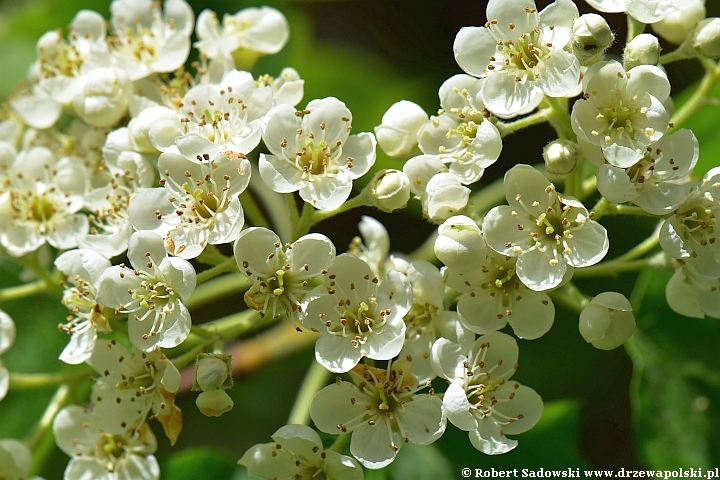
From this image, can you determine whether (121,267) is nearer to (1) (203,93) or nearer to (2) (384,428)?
(1) (203,93)

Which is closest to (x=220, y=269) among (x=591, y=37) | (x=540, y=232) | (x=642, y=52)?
(x=540, y=232)

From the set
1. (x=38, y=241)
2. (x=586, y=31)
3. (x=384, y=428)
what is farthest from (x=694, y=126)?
(x=38, y=241)

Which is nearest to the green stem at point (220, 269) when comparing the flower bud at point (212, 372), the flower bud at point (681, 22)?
the flower bud at point (212, 372)

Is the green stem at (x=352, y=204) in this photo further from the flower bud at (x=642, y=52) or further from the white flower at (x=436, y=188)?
the flower bud at (x=642, y=52)

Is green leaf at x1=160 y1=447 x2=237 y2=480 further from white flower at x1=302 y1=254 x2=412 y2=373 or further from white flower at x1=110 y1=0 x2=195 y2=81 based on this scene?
white flower at x1=110 y1=0 x2=195 y2=81

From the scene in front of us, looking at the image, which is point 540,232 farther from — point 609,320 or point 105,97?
point 105,97

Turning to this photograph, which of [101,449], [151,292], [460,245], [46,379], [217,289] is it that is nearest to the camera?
[460,245]
